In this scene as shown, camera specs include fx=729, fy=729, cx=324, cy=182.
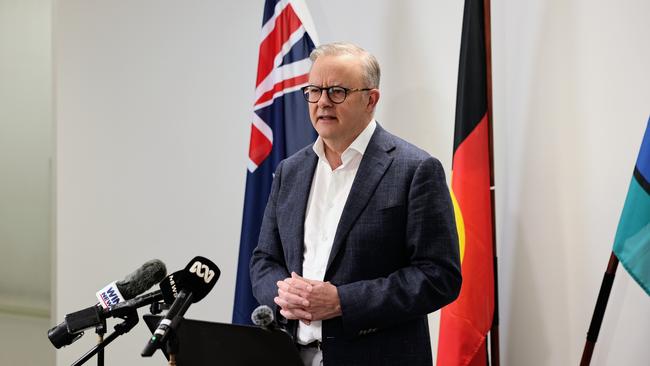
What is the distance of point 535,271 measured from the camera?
2.75 metres

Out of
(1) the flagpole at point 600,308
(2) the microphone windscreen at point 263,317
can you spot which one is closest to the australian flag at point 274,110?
(1) the flagpole at point 600,308

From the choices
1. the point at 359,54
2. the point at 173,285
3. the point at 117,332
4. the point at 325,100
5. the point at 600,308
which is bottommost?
the point at 600,308

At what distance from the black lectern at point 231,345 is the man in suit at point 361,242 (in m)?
0.30

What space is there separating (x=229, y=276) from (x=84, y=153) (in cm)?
117

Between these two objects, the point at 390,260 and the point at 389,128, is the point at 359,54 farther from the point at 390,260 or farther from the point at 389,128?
the point at 389,128

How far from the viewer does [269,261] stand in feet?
7.16

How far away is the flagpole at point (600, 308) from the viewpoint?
230 cm

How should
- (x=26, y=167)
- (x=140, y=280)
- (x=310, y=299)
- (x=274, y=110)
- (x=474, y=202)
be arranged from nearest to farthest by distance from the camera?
1. (x=140, y=280)
2. (x=310, y=299)
3. (x=474, y=202)
4. (x=274, y=110)
5. (x=26, y=167)

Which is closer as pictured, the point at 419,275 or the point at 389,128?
the point at 419,275

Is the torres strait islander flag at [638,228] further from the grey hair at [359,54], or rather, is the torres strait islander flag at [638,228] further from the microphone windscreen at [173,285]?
the microphone windscreen at [173,285]

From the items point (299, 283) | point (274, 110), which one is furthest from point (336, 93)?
point (274, 110)

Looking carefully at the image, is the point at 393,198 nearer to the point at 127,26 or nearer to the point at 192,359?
the point at 192,359

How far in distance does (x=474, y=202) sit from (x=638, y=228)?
590mm

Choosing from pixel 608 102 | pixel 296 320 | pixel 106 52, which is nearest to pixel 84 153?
pixel 106 52
